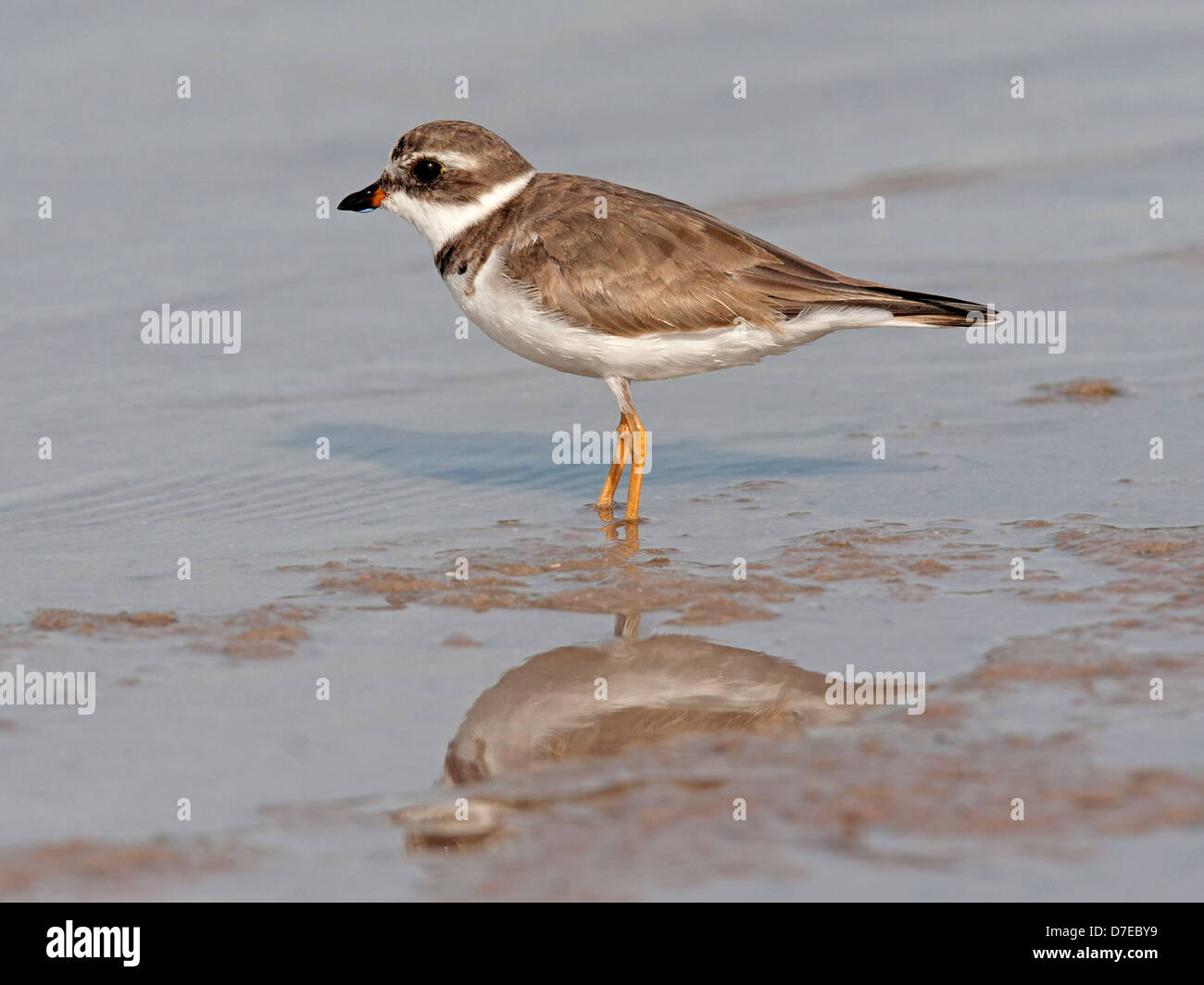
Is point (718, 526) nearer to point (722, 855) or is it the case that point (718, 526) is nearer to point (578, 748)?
point (578, 748)

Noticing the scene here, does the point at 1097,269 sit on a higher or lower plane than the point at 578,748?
higher

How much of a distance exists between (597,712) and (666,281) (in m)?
3.04

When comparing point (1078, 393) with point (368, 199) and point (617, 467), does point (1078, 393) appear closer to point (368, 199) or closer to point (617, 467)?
point (617, 467)

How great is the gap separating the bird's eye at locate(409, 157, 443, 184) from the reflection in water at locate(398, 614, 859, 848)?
3.33 meters

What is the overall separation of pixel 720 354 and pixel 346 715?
337cm

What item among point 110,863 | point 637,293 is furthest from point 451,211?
point 110,863

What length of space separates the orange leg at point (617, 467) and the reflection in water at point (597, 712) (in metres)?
1.93

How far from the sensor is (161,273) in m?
11.9

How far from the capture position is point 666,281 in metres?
8.09

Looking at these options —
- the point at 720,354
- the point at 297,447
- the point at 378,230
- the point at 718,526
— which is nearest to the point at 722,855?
the point at 718,526

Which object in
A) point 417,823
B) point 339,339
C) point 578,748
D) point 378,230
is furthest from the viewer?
point 378,230

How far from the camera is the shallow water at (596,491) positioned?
15.7ft

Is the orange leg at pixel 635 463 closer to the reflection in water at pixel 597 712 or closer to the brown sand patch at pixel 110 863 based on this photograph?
the reflection in water at pixel 597 712

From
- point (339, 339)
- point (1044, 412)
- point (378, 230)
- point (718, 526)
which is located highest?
point (378, 230)
